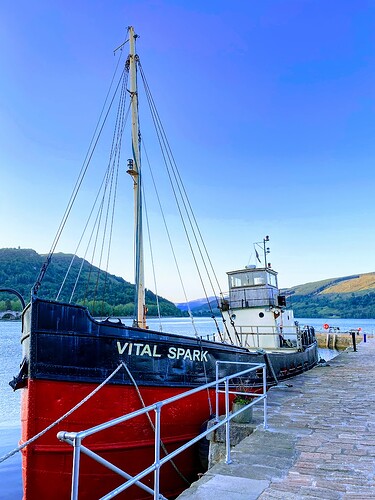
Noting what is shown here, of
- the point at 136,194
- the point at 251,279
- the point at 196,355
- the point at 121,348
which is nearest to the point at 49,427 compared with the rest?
the point at 121,348

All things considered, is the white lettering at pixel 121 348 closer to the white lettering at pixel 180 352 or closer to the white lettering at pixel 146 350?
the white lettering at pixel 146 350

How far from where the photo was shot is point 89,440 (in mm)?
6461

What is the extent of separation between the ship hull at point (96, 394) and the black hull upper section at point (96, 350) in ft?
0.05

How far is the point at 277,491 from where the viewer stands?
4109 mm

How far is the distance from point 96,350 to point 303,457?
12.4 feet

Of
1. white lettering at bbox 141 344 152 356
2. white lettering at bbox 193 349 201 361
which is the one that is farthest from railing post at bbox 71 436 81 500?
white lettering at bbox 193 349 201 361

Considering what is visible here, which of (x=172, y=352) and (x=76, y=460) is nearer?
(x=76, y=460)

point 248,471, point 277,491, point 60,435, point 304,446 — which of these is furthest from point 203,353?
point 60,435

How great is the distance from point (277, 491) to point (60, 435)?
2.72 meters

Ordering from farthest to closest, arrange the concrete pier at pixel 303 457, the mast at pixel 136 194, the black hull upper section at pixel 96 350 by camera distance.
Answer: the mast at pixel 136 194
the black hull upper section at pixel 96 350
the concrete pier at pixel 303 457

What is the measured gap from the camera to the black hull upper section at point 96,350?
250 inches

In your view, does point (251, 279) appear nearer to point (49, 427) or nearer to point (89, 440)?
point (89, 440)

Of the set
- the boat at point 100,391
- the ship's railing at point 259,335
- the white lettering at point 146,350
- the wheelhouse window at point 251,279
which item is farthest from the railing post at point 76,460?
the wheelhouse window at point 251,279

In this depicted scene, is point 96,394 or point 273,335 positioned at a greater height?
point 273,335
